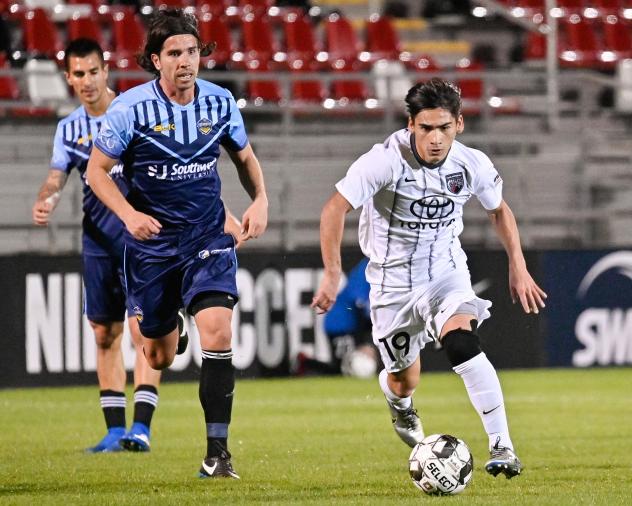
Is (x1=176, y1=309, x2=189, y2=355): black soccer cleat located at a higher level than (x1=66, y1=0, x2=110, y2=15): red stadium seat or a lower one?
lower

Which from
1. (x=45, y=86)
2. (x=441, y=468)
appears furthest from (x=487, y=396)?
(x=45, y=86)

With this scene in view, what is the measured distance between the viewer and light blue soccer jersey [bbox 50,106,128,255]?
8.92 metres

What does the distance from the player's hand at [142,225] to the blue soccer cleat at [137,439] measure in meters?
2.20

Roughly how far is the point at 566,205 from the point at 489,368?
941 cm

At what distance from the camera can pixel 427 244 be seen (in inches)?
300

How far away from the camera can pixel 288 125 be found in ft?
50.6

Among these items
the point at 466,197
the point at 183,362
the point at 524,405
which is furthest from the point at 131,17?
the point at 466,197

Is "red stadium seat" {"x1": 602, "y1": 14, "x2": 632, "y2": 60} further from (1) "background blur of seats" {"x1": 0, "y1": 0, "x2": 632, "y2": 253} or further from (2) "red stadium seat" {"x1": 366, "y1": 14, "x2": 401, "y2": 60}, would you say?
(2) "red stadium seat" {"x1": 366, "y1": 14, "x2": 401, "y2": 60}

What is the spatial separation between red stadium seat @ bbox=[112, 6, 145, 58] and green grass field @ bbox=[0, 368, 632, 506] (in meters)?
5.48

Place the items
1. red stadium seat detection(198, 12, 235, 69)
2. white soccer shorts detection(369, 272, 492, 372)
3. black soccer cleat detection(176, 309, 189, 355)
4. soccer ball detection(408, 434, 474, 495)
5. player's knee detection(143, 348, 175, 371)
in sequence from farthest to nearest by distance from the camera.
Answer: red stadium seat detection(198, 12, 235, 69)
black soccer cleat detection(176, 309, 189, 355)
player's knee detection(143, 348, 175, 371)
white soccer shorts detection(369, 272, 492, 372)
soccer ball detection(408, 434, 474, 495)

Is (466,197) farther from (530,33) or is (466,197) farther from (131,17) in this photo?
(530,33)

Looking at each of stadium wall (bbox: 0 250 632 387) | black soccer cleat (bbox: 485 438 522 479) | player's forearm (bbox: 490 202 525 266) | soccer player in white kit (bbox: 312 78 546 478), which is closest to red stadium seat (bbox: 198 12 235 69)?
stadium wall (bbox: 0 250 632 387)

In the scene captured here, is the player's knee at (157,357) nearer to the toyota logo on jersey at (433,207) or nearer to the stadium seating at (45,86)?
the toyota logo on jersey at (433,207)

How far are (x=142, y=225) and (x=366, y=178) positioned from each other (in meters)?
1.17
